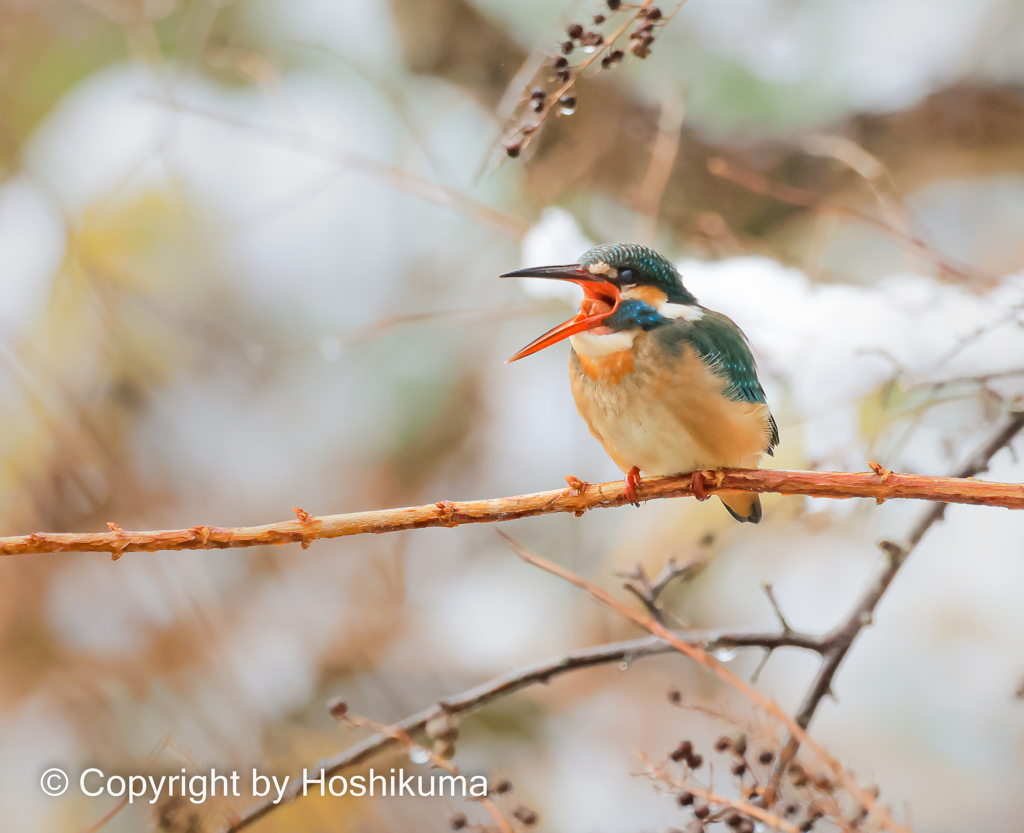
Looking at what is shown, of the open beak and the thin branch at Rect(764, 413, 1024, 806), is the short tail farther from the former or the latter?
the open beak

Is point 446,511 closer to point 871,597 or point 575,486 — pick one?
point 575,486

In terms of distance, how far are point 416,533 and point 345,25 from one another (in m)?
0.92

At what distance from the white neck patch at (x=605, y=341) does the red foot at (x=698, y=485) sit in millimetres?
140

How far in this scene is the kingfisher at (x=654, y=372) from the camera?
0.79 meters

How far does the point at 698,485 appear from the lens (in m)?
0.77

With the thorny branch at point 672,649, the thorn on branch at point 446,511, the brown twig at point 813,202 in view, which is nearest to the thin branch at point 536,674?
the thorny branch at point 672,649

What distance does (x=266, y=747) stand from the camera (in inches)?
50.6

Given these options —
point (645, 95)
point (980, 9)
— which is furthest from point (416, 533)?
point (980, 9)

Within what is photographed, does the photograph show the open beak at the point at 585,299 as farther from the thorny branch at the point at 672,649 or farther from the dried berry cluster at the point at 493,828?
the dried berry cluster at the point at 493,828

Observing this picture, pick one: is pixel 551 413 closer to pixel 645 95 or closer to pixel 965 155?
pixel 645 95

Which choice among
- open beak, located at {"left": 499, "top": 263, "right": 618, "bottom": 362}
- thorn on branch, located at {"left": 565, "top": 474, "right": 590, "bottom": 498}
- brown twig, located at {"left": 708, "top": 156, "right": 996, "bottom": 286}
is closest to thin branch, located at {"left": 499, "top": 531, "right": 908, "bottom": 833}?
thorn on branch, located at {"left": 565, "top": 474, "right": 590, "bottom": 498}

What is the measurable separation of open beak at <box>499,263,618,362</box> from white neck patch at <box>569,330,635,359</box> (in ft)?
0.06

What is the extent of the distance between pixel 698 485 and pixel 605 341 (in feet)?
0.54

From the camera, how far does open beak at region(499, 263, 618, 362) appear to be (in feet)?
2.38
